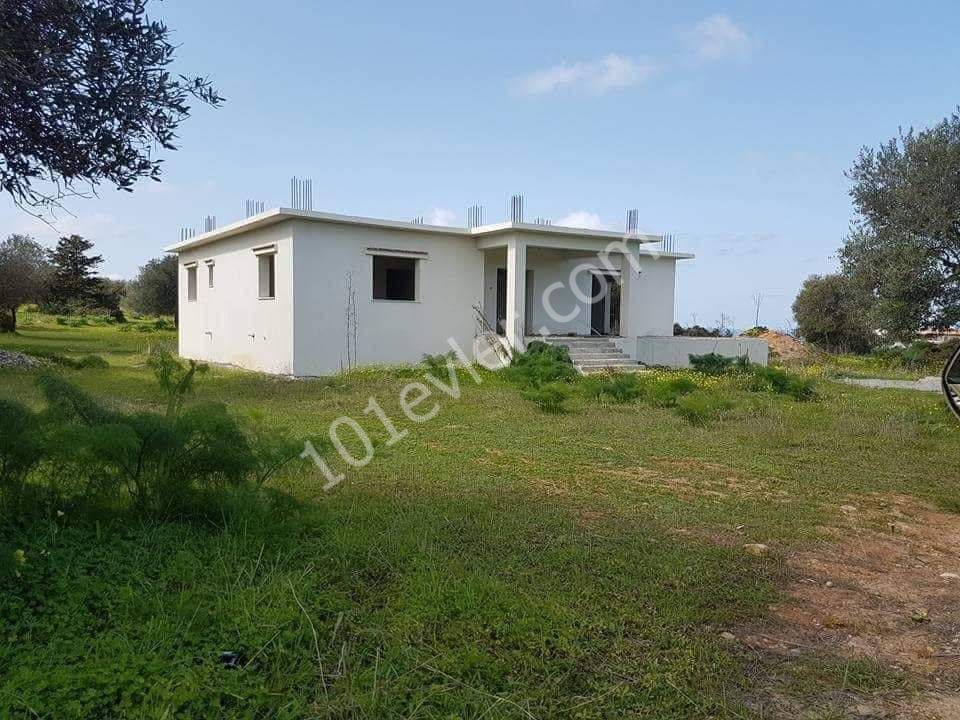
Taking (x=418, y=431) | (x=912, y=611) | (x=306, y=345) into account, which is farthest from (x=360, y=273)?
(x=912, y=611)

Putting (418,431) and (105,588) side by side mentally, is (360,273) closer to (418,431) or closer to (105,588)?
(418,431)

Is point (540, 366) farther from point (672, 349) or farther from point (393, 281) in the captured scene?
point (393, 281)

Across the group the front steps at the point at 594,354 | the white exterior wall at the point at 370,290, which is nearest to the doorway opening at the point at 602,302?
the white exterior wall at the point at 370,290

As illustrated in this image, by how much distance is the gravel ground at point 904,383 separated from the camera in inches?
572

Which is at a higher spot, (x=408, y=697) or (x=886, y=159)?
(x=886, y=159)

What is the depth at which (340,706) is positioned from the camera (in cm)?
260

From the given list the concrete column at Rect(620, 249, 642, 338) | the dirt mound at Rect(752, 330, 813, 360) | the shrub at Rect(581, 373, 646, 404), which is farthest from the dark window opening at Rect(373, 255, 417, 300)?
the dirt mound at Rect(752, 330, 813, 360)

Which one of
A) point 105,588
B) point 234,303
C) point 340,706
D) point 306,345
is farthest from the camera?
point 234,303

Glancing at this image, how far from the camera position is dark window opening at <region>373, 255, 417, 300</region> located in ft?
58.9

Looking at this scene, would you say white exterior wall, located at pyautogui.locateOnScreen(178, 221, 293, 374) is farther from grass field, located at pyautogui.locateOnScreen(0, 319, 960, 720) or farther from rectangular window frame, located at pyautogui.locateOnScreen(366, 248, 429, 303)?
grass field, located at pyautogui.locateOnScreen(0, 319, 960, 720)

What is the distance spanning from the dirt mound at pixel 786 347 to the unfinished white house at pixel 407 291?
3739 mm

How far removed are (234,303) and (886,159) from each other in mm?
14922

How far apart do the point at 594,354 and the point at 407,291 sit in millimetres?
5304

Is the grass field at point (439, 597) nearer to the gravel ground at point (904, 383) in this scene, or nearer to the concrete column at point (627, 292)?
the gravel ground at point (904, 383)
